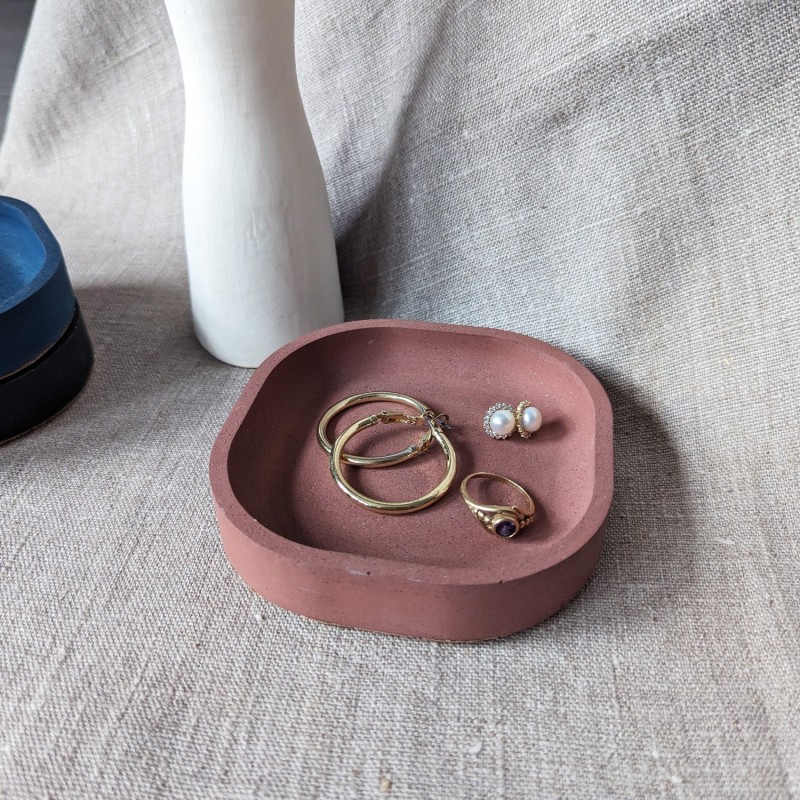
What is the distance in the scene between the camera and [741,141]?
1.42 feet

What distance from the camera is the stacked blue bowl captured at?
18.6 inches

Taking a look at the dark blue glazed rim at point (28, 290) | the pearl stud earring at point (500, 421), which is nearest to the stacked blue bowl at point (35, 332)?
the dark blue glazed rim at point (28, 290)

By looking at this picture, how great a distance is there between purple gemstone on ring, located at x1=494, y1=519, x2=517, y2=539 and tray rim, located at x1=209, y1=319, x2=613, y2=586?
0.09 feet

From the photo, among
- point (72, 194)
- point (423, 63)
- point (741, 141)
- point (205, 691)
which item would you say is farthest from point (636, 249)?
point (72, 194)

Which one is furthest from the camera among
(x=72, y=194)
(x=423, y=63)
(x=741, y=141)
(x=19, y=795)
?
(x=72, y=194)

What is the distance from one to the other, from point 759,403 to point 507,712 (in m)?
0.24

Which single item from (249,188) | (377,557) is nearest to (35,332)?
(249,188)

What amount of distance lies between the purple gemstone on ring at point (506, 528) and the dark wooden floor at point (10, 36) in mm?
724

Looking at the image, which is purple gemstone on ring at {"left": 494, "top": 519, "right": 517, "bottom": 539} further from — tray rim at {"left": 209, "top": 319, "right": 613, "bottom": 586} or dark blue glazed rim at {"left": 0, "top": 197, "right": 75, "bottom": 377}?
dark blue glazed rim at {"left": 0, "top": 197, "right": 75, "bottom": 377}

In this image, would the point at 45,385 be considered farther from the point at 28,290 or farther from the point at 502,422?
the point at 502,422

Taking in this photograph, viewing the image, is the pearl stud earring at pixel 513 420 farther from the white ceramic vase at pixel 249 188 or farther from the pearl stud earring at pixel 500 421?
the white ceramic vase at pixel 249 188

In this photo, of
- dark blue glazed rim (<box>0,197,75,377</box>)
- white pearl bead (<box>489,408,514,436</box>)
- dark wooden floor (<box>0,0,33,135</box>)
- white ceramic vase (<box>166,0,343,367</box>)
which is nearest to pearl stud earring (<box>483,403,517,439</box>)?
white pearl bead (<box>489,408,514,436</box>)

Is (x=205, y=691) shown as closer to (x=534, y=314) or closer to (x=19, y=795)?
(x=19, y=795)

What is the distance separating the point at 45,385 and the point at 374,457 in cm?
23
